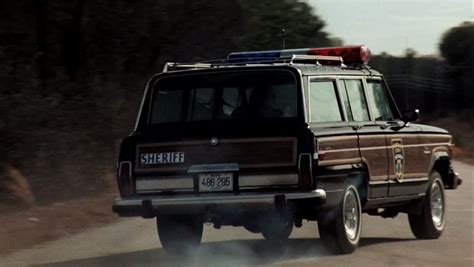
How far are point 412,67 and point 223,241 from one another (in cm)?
3660

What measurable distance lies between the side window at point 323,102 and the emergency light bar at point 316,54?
79 centimetres

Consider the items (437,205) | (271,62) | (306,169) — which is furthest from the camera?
(437,205)

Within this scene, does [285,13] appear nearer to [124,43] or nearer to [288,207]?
[124,43]

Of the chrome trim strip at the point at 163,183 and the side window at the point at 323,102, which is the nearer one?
the chrome trim strip at the point at 163,183

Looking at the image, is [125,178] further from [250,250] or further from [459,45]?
[459,45]

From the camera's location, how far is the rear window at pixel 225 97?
10.8 m

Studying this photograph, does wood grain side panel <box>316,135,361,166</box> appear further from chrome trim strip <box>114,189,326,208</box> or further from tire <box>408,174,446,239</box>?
tire <box>408,174,446,239</box>

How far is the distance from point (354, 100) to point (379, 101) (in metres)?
0.82

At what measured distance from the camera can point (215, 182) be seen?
10.5 metres

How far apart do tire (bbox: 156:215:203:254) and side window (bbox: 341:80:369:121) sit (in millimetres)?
2135

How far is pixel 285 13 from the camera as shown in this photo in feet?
106

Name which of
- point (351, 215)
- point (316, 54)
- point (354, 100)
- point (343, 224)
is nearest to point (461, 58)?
point (316, 54)

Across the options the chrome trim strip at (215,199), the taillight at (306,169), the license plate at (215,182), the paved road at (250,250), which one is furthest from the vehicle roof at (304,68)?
the paved road at (250,250)

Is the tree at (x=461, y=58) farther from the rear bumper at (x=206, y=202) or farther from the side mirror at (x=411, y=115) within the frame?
the rear bumper at (x=206, y=202)
